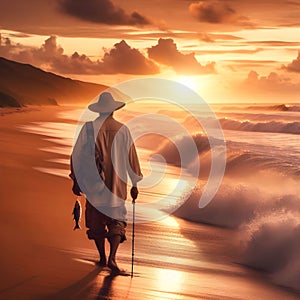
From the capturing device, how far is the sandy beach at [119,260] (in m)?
7.41

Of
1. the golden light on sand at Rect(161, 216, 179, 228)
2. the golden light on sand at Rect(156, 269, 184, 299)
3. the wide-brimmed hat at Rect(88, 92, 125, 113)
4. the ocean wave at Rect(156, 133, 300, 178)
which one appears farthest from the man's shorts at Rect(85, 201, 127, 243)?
the ocean wave at Rect(156, 133, 300, 178)

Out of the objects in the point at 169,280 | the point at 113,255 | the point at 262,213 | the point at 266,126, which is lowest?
the point at 169,280

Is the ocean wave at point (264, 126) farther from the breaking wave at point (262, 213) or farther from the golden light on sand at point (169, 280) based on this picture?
the golden light on sand at point (169, 280)

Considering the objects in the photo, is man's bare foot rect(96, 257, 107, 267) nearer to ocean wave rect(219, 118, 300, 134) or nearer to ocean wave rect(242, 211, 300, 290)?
ocean wave rect(242, 211, 300, 290)

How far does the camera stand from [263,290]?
8.08 meters

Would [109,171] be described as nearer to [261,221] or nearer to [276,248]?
[276,248]

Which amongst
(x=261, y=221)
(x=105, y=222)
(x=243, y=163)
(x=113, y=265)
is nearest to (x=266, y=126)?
(x=243, y=163)

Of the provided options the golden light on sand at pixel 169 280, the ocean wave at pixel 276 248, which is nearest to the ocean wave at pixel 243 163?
the ocean wave at pixel 276 248

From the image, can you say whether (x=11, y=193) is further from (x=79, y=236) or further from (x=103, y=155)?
(x=103, y=155)

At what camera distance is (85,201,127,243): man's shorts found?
27.5 feet

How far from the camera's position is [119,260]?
880 cm

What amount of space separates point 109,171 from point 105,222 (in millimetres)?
553

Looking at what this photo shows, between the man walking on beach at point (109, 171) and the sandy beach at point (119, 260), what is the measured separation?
0.41 metres

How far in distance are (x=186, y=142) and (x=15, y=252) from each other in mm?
23073
